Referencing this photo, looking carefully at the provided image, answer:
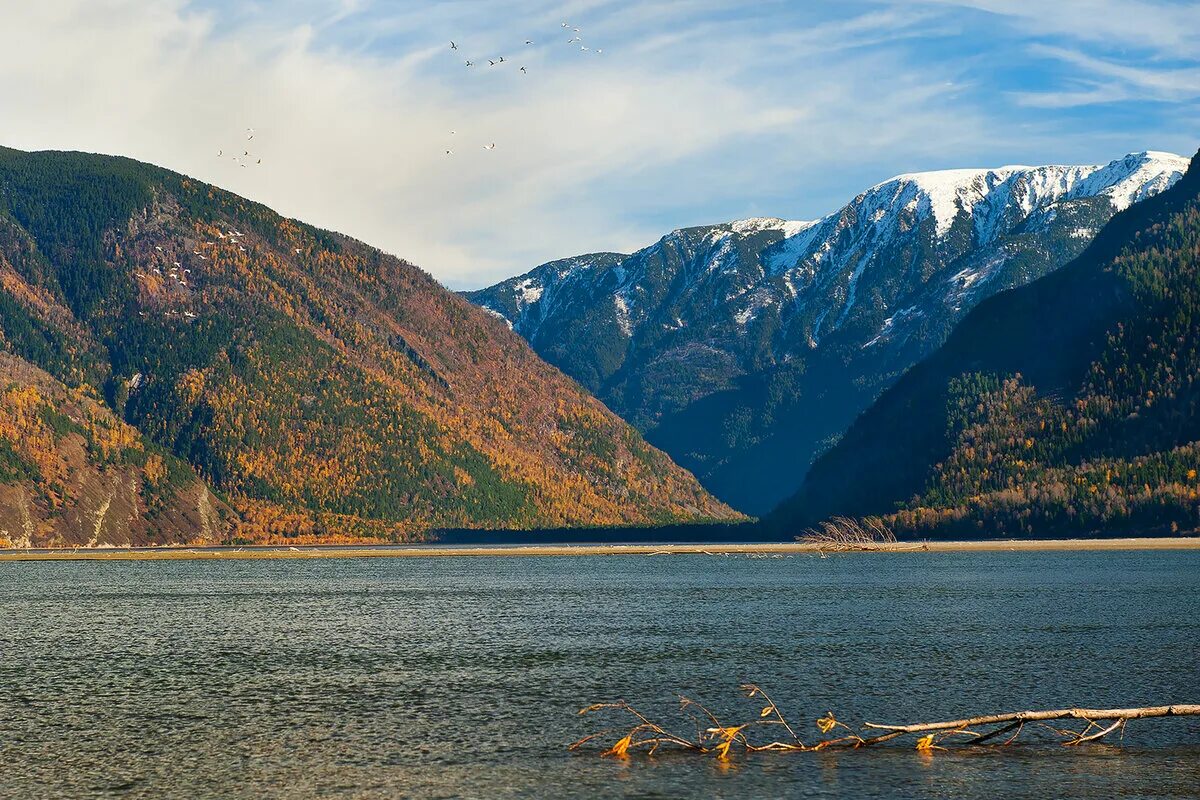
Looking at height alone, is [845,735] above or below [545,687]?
below

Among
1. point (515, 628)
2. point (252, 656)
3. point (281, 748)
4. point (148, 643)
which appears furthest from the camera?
point (515, 628)

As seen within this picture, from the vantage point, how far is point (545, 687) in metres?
79.7

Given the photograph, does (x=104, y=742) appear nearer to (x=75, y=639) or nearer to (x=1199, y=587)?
(x=75, y=639)

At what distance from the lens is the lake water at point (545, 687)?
176 feet

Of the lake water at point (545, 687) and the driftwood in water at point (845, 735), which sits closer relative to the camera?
the lake water at point (545, 687)

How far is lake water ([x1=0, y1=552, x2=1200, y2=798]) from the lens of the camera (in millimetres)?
53500

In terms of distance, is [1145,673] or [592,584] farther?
[592,584]

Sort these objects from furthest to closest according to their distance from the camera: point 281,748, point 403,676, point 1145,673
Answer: point 403,676 < point 1145,673 < point 281,748

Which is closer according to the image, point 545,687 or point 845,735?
point 845,735

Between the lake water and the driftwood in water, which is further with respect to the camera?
the driftwood in water

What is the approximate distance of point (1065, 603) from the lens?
452 feet

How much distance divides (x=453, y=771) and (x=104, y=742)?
1729cm

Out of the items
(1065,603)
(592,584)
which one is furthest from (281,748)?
(592,584)

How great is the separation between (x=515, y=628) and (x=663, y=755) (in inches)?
2475
